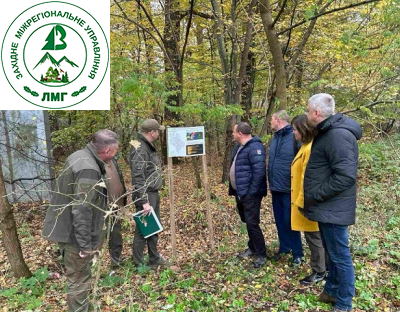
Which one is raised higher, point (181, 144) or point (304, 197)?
point (181, 144)

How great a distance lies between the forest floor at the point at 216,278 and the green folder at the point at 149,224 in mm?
517

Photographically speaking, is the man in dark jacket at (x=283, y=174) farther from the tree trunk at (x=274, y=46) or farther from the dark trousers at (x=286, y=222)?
the tree trunk at (x=274, y=46)

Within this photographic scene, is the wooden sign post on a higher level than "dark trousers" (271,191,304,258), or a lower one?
higher

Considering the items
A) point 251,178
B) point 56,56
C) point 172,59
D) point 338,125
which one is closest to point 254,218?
point 251,178

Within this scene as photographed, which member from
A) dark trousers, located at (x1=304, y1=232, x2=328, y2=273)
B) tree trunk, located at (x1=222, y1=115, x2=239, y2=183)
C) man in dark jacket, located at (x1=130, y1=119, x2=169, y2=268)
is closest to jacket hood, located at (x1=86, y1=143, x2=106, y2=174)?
man in dark jacket, located at (x1=130, y1=119, x2=169, y2=268)

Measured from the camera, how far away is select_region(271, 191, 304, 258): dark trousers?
4055mm

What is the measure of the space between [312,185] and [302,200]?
0.30 meters

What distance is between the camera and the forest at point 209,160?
370 centimetres

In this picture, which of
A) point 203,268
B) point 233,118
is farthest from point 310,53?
point 203,268

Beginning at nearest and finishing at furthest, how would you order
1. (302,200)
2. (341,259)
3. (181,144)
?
1. (341,259)
2. (302,200)
3. (181,144)

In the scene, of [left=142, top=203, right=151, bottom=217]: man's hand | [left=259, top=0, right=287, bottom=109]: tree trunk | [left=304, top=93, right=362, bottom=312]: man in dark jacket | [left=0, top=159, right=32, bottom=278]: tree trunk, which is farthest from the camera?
[left=259, top=0, right=287, bottom=109]: tree trunk

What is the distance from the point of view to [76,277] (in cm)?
316

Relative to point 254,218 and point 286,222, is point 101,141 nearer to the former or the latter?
point 254,218

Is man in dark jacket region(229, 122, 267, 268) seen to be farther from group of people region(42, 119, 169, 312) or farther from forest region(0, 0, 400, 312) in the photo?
group of people region(42, 119, 169, 312)
